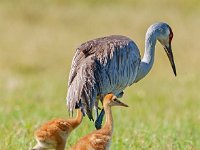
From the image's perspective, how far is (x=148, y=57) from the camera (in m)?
9.45

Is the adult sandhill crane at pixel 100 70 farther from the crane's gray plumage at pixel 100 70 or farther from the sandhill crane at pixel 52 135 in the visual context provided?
the sandhill crane at pixel 52 135

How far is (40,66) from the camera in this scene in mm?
22969

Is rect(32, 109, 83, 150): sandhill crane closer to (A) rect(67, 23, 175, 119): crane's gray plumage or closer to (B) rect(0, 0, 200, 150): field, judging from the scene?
(A) rect(67, 23, 175, 119): crane's gray plumage

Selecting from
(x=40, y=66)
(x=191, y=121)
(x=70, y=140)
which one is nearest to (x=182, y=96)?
(x=191, y=121)

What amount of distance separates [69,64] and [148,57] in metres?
13.9

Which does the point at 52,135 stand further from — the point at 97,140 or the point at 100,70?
the point at 100,70

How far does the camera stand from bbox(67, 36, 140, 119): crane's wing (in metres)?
7.48

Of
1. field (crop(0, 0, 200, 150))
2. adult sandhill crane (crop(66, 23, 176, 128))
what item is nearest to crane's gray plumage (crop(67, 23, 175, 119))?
adult sandhill crane (crop(66, 23, 176, 128))

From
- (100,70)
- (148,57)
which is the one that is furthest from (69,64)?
(100,70)

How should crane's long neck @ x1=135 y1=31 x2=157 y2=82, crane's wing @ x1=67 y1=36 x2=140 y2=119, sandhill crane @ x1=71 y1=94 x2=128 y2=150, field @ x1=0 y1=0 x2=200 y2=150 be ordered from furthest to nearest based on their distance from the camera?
crane's long neck @ x1=135 y1=31 x2=157 y2=82
field @ x1=0 y1=0 x2=200 y2=150
crane's wing @ x1=67 y1=36 x2=140 y2=119
sandhill crane @ x1=71 y1=94 x2=128 y2=150

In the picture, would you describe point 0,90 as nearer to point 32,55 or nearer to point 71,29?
point 32,55

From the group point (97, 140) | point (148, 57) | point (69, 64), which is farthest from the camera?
point (69, 64)

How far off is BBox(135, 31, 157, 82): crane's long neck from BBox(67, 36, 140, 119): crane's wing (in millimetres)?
542

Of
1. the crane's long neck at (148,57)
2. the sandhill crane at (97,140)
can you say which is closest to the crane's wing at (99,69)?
the crane's long neck at (148,57)
